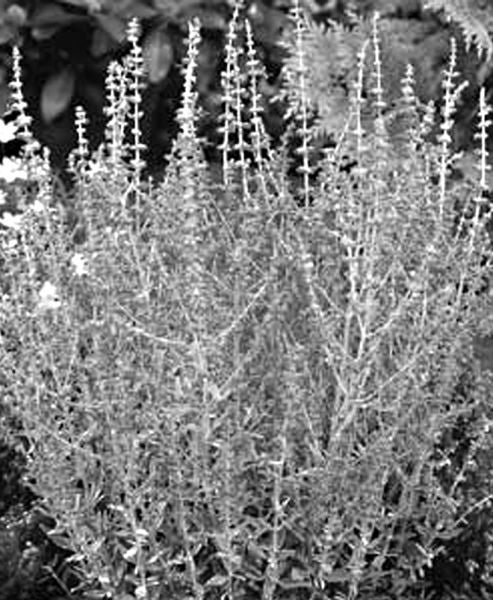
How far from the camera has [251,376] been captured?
9.91 ft

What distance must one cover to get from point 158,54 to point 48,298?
1994 millimetres

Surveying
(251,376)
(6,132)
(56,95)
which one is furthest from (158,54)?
(251,376)

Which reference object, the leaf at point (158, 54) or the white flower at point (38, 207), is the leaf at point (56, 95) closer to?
→ the leaf at point (158, 54)

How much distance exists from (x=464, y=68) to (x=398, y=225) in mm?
2386

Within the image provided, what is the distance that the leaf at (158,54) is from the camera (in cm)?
509

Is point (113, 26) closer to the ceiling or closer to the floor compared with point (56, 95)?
closer to the ceiling

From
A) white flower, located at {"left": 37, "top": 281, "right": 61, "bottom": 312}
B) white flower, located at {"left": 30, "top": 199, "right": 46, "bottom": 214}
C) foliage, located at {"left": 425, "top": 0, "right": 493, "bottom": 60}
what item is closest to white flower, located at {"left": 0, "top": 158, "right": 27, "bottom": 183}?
white flower, located at {"left": 37, "top": 281, "right": 61, "bottom": 312}

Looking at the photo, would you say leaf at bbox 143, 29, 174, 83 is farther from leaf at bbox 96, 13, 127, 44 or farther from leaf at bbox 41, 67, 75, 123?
leaf at bbox 41, 67, 75, 123

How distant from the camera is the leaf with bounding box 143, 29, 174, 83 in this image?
16.7 feet

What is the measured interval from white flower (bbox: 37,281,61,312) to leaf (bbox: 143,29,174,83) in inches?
69.5

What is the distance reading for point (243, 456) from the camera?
2844 mm

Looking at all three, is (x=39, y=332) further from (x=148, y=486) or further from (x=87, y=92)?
(x=87, y=92)

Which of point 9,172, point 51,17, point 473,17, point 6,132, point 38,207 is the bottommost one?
point 9,172

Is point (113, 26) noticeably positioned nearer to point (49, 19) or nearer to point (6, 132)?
point (49, 19)
